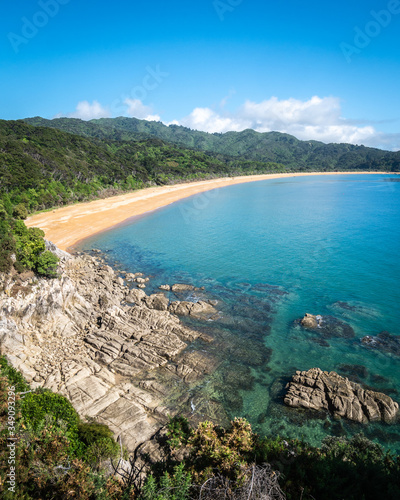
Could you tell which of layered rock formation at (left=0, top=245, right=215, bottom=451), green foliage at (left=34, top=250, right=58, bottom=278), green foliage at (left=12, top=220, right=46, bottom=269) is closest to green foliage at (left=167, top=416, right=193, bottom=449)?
layered rock formation at (left=0, top=245, right=215, bottom=451)

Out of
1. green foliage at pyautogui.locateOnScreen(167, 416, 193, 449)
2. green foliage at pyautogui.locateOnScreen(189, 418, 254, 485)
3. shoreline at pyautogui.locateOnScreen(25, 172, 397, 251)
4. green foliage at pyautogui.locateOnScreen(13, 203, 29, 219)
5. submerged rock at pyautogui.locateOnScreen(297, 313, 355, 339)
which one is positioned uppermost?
green foliage at pyautogui.locateOnScreen(13, 203, 29, 219)

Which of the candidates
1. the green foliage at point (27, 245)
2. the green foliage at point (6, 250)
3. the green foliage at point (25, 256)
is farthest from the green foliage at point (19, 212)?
the green foliage at point (6, 250)

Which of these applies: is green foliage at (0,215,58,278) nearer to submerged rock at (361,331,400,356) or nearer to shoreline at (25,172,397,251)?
shoreline at (25,172,397,251)

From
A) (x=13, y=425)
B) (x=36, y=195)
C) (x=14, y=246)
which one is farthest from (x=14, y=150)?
(x=13, y=425)

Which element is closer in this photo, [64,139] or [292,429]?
[292,429]

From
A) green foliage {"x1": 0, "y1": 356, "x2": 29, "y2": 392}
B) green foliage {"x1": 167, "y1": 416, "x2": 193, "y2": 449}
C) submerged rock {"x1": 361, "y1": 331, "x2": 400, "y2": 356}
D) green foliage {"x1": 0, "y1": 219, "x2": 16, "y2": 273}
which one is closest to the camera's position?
green foliage {"x1": 167, "y1": 416, "x2": 193, "y2": 449}

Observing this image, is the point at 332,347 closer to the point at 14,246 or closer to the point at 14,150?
the point at 14,246

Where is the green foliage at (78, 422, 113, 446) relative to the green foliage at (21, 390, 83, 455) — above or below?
below
